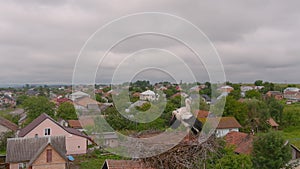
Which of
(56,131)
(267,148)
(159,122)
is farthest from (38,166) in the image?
(267,148)

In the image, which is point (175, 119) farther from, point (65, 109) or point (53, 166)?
point (65, 109)

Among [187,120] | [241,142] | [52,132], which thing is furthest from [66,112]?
[187,120]

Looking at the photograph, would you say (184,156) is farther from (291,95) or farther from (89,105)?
(291,95)

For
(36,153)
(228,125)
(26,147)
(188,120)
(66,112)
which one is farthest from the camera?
(66,112)

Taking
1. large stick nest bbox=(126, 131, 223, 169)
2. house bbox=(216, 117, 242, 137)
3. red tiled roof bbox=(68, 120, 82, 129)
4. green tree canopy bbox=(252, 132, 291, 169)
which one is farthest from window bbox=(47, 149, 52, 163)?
house bbox=(216, 117, 242, 137)

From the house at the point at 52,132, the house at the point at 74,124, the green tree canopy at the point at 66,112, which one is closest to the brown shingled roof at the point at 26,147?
the house at the point at 52,132

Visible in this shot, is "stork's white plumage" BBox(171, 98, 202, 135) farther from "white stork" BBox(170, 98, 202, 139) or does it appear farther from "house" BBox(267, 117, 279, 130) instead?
"house" BBox(267, 117, 279, 130)

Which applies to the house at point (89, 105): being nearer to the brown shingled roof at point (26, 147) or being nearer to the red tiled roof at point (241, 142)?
the brown shingled roof at point (26, 147)

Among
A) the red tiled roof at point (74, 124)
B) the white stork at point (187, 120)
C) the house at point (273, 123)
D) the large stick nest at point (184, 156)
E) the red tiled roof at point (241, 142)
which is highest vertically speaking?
the white stork at point (187, 120)
